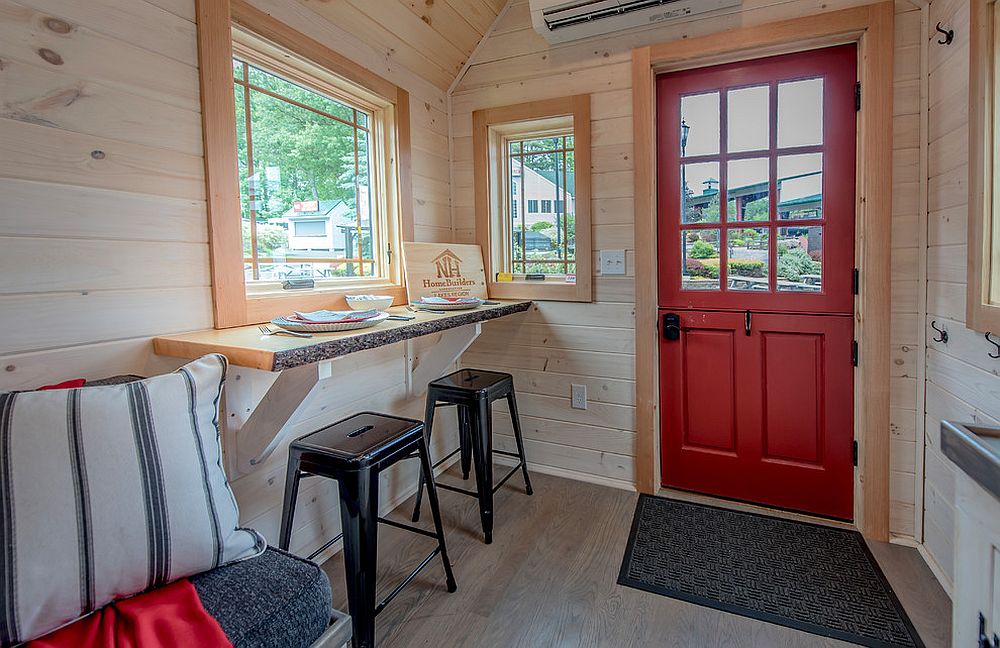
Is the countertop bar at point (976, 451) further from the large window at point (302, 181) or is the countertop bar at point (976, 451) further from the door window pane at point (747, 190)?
the large window at point (302, 181)

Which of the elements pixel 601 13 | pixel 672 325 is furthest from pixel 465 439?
pixel 601 13

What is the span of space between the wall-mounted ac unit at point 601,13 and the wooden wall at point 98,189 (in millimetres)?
1509

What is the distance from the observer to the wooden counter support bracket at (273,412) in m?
1.46

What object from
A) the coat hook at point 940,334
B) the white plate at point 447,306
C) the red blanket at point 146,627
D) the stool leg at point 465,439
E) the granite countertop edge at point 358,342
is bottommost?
the stool leg at point 465,439

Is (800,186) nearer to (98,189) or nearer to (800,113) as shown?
(800,113)

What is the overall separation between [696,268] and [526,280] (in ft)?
2.91

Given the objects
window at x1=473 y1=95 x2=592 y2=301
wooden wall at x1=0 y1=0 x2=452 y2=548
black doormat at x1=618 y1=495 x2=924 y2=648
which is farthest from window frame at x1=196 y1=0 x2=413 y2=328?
black doormat at x1=618 y1=495 x2=924 y2=648

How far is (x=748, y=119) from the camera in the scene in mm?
2273

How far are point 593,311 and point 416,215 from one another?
102cm

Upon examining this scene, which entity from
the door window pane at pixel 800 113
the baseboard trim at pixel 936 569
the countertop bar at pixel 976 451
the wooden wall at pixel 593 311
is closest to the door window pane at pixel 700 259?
the wooden wall at pixel 593 311

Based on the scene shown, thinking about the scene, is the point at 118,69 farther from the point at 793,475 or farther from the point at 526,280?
the point at 793,475

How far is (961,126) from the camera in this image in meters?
1.66

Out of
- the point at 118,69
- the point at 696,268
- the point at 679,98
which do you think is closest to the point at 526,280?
the point at 696,268

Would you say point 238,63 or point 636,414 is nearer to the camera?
point 238,63
